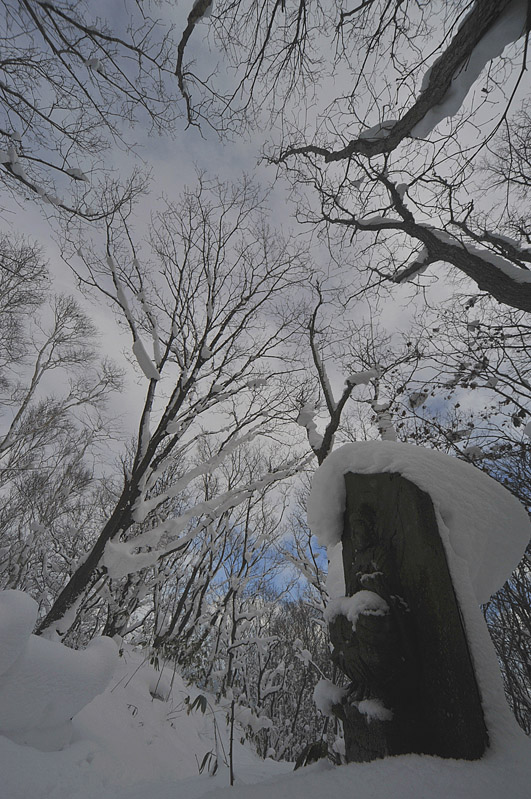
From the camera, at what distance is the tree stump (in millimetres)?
848

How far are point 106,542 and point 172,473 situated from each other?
6.45m

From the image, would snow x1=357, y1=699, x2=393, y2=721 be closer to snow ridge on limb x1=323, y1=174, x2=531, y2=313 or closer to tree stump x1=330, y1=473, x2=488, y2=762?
tree stump x1=330, y1=473, x2=488, y2=762

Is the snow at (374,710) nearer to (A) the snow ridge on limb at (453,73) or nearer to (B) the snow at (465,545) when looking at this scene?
(B) the snow at (465,545)

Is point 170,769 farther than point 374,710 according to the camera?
Yes

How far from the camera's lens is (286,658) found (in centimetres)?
1566

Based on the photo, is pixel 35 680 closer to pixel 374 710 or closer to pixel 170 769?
pixel 170 769

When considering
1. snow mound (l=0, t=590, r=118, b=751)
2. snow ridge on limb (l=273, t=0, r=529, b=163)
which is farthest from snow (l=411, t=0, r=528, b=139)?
snow mound (l=0, t=590, r=118, b=751)

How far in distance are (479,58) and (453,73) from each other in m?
0.20

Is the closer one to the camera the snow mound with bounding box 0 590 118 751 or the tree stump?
the tree stump

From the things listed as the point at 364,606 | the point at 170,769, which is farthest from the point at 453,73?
the point at 170,769

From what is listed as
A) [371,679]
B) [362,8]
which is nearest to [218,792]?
[371,679]

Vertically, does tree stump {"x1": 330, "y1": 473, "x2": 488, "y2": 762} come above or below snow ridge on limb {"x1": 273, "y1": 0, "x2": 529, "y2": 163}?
below

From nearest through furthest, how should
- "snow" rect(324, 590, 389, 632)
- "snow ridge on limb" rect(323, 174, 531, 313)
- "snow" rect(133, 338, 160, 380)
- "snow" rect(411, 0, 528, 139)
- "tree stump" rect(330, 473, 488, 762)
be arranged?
"tree stump" rect(330, 473, 488, 762) → "snow" rect(324, 590, 389, 632) → "snow" rect(411, 0, 528, 139) → "snow ridge on limb" rect(323, 174, 531, 313) → "snow" rect(133, 338, 160, 380)

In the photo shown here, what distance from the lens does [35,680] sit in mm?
2027
